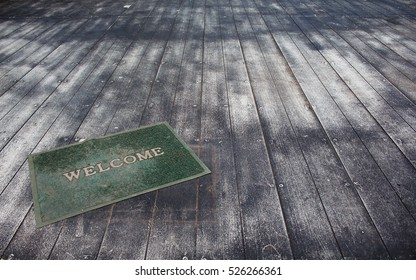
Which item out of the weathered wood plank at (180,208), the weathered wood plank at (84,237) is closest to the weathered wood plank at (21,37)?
the weathered wood plank at (180,208)

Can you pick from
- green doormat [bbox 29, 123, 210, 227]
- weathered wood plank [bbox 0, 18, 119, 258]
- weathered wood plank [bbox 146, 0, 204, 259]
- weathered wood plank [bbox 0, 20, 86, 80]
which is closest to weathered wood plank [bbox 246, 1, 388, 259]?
weathered wood plank [bbox 146, 0, 204, 259]

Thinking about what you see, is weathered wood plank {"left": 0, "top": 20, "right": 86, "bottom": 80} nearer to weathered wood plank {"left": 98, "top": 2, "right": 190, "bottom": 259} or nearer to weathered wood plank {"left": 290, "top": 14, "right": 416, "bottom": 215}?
weathered wood plank {"left": 98, "top": 2, "right": 190, "bottom": 259}

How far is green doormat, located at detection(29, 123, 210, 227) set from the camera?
6.14ft

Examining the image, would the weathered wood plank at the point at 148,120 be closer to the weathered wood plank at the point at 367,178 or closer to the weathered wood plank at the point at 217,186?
the weathered wood plank at the point at 217,186

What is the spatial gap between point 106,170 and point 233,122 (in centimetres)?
108

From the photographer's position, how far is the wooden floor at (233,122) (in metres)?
1.66

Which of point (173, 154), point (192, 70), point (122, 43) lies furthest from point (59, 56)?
point (173, 154)

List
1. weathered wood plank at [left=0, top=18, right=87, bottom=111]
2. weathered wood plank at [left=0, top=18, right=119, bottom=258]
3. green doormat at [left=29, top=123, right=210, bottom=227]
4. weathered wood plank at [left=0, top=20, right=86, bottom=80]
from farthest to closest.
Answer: weathered wood plank at [left=0, top=20, right=86, bottom=80] < weathered wood plank at [left=0, top=18, right=87, bottom=111] < weathered wood plank at [left=0, top=18, right=119, bottom=258] < green doormat at [left=29, top=123, right=210, bottom=227]

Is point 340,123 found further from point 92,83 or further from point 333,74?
point 92,83

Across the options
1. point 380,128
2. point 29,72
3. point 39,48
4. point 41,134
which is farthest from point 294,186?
point 39,48

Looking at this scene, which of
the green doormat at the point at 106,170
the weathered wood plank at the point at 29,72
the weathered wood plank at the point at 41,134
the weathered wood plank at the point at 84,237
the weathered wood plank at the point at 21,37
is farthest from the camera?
the weathered wood plank at the point at 21,37

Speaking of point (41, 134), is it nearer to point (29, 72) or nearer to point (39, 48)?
point (29, 72)

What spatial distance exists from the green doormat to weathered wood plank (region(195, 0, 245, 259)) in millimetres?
136

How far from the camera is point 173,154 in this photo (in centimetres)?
223
